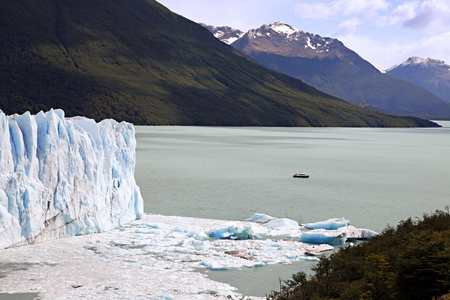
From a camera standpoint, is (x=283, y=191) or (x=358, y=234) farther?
(x=283, y=191)

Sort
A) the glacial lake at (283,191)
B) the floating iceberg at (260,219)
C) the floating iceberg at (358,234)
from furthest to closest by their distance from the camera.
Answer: the glacial lake at (283,191) < the floating iceberg at (260,219) < the floating iceberg at (358,234)

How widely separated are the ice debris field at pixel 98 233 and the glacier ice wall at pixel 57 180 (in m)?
0.04

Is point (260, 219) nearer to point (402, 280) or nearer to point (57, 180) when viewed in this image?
point (57, 180)

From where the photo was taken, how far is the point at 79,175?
59.6 ft

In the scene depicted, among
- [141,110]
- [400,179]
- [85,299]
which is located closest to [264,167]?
[400,179]

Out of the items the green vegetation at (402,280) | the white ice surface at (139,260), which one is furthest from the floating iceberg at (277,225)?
the green vegetation at (402,280)

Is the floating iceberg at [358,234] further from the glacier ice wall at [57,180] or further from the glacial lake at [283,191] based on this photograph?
the glacier ice wall at [57,180]

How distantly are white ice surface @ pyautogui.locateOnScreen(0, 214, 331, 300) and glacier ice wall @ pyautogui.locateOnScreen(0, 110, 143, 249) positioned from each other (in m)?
0.62

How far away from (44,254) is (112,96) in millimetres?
169276

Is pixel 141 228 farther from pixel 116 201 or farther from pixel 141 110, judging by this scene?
pixel 141 110

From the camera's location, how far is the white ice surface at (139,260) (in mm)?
12071

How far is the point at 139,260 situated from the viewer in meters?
14.7

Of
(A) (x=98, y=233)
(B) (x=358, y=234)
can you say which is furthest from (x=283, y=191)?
(A) (x=98, y=233)

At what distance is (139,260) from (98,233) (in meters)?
4.06
